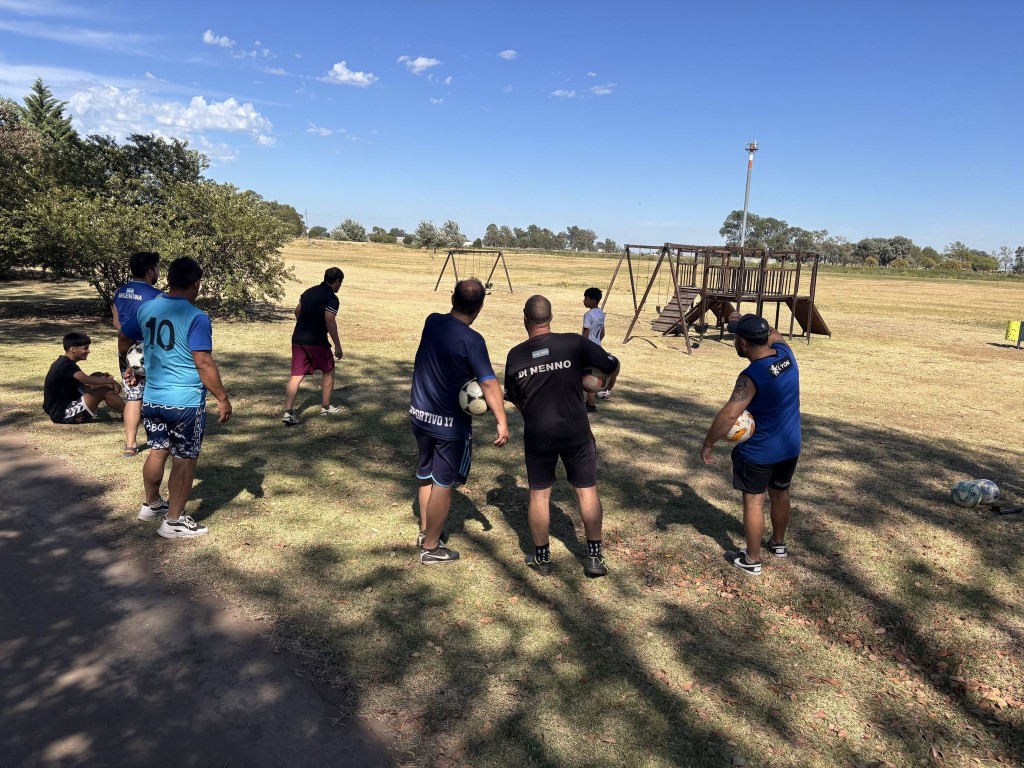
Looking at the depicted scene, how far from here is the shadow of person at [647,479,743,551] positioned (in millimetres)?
5332

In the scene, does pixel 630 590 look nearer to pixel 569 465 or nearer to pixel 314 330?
pixel 569 465

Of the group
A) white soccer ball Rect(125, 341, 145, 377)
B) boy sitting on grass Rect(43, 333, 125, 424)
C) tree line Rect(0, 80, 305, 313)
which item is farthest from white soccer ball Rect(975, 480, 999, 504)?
tree line Rect(0, 80, 305, 313)

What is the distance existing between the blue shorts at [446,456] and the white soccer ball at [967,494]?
4686mm

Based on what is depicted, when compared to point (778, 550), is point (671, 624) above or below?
below

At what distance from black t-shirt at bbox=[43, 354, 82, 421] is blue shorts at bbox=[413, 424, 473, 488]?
16.9 feet

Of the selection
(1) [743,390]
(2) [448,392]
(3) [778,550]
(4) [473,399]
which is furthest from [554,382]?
(3) [778,550]

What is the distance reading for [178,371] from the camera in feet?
14.8

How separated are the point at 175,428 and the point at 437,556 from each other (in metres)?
2.04

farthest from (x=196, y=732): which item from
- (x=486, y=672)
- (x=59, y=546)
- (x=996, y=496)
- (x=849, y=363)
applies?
(x=849, y=363)

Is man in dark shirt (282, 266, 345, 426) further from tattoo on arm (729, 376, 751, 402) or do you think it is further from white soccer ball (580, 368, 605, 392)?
tattoo on arm (729, 376, 751, 402)

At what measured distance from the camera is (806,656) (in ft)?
12.5

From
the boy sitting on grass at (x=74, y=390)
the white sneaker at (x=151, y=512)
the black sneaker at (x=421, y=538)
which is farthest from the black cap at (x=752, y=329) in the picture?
the boy sitting on grass at (x=74, y=390)

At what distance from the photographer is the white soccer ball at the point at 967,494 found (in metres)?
5.88

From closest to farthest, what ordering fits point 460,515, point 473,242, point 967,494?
point 460,515 → point 967,494 → point 473,242
